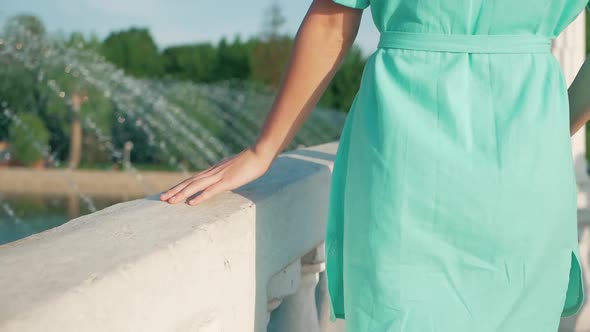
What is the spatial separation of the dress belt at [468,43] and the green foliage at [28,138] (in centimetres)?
2219

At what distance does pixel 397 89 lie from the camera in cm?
140

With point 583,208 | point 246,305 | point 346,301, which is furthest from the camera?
point 583,208

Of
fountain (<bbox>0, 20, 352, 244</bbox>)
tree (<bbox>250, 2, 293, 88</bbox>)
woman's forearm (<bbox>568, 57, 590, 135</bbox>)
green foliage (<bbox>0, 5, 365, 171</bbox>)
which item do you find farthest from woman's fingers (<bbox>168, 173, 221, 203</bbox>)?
tree (<bbox>250, 2, 293, 88</bbox>)

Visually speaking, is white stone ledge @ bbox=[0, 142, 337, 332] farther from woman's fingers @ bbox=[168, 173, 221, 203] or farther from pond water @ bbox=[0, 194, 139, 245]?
pond water @ bbox=[0, 194, 139, 245]

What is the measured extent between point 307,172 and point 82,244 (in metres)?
0.91

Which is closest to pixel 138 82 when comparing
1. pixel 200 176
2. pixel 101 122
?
pixel 101 122

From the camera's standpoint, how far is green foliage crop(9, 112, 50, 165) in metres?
22.8

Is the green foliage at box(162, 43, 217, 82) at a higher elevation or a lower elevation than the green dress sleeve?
lower

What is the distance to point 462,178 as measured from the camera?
1.36 m

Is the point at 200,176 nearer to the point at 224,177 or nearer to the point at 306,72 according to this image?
the point at 224,177

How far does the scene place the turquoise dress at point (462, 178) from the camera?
4.48ft

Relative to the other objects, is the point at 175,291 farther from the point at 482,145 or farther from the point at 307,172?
the point at 307,172

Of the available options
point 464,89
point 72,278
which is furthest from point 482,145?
point 72,278

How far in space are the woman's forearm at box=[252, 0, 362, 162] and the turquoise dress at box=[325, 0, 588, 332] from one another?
126mm
